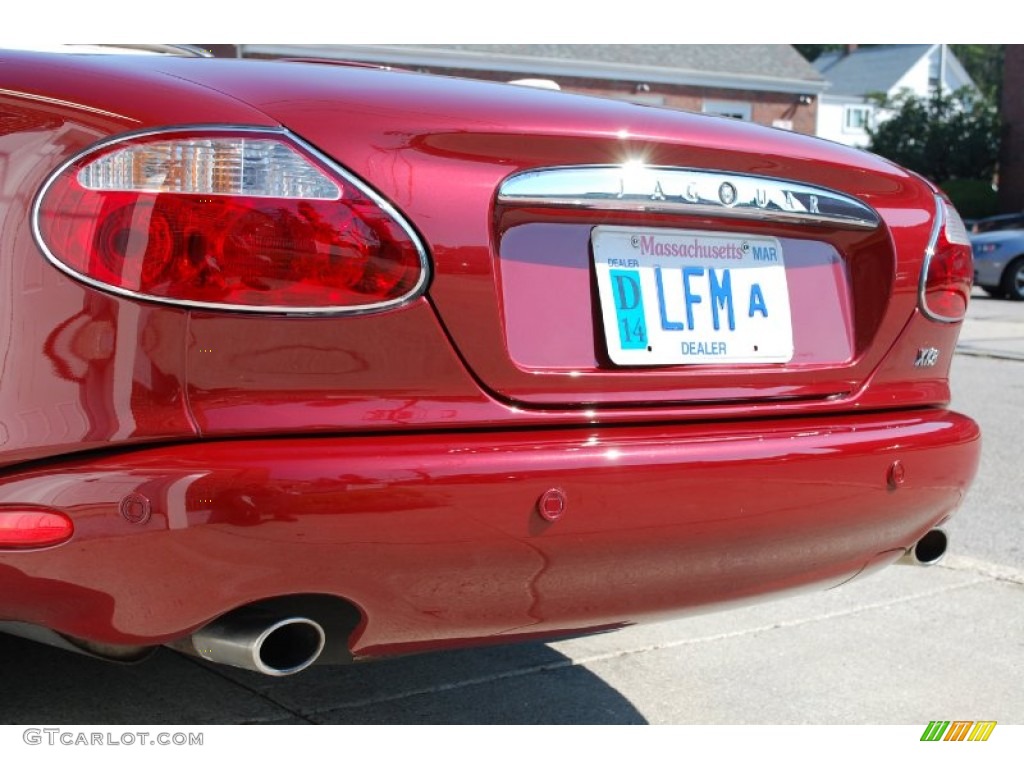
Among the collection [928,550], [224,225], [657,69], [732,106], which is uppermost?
[657,69]

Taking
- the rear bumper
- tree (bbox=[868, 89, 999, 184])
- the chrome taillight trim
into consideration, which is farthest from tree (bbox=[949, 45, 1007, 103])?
the rear bumper

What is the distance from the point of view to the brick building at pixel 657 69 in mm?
27438

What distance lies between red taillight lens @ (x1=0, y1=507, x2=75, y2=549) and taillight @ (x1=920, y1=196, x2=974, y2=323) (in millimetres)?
1702

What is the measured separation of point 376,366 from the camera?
2.02 metres

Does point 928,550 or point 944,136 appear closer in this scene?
point 928,550

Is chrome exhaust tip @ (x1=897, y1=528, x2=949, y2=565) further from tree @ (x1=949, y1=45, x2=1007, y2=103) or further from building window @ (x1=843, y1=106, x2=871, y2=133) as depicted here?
tree @ (x1=949, y1=45, x2=1007, y2=103)

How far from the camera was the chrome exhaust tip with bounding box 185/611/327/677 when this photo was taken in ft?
6.68

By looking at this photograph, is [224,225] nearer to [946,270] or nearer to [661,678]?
[946,270]

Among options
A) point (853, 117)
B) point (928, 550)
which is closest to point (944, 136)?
point (853, 117)

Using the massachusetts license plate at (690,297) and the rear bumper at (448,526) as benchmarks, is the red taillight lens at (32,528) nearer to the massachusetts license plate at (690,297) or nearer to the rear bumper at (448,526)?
the rear bumper at (448,526)

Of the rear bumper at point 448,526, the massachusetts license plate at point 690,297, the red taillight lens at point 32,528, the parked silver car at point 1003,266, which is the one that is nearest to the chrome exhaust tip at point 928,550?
the rear bumper at point 448,526

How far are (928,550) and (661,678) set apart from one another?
747mm
